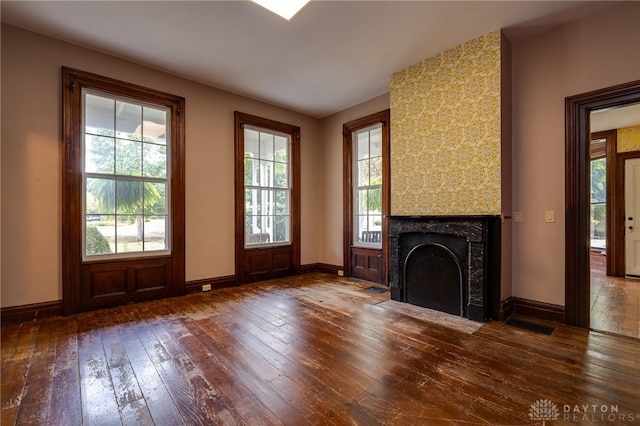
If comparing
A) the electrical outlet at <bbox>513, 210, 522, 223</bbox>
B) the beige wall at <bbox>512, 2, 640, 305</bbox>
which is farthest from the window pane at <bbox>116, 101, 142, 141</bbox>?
the electrical outlet at <bbox>513, 210, 522, 223</bbox>

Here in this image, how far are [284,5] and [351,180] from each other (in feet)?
10.2

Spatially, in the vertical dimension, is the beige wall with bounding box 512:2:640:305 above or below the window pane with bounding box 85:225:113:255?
above

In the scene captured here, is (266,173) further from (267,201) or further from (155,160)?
(155,160)

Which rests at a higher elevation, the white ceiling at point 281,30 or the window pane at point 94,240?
the white ceiling at point 281,30

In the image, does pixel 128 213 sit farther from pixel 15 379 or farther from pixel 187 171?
pixel 15 379

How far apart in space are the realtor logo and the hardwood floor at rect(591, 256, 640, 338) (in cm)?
176

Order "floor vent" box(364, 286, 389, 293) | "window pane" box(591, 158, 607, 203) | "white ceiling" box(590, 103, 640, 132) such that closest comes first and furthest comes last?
"floor vent" box(364, 286, 389, 293)
"white ceiling" box(590, 103, 640, 132)
"window pane" box(591, 158, 607, 203)

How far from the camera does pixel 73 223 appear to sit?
3.26m

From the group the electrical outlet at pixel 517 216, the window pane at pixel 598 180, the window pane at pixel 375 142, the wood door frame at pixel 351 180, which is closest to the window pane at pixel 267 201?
the wood door frame at pixel 351 180

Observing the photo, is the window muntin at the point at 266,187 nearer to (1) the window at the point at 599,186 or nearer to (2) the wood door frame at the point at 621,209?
(2) the wood door frame at the point at 621,209

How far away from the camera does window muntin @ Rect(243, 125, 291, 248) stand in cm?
487

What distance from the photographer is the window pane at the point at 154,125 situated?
152 inches

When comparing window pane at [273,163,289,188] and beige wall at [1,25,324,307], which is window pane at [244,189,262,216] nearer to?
window pane at [273,163,289,188]

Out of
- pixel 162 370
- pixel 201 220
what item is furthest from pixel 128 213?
pixel 162 370
